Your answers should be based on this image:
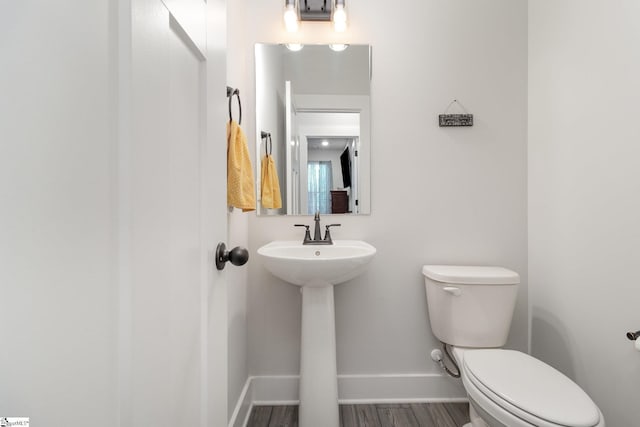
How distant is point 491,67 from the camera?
164 centimetres

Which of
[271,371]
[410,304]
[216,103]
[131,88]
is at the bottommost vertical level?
[271,371]

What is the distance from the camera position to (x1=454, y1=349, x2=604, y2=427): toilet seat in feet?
2.75

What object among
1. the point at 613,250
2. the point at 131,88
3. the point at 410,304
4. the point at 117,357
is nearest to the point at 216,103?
the point at 131,88

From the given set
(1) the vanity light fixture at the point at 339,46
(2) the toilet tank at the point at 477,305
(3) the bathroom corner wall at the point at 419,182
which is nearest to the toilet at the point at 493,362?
(2) the toilet tank at the point at 477,305

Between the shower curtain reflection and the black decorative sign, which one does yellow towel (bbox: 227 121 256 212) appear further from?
the black decorative sign

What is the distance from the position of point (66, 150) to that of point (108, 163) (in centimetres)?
5

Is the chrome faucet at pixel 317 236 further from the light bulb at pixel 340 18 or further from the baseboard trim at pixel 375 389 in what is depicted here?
the light bulb at pixel 340 18

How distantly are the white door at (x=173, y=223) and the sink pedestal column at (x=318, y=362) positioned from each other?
2.02 ft

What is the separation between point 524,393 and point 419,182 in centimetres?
102

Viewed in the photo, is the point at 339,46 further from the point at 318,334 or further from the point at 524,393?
the point at 524,393

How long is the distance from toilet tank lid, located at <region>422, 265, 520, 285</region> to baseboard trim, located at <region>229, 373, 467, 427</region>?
61cm

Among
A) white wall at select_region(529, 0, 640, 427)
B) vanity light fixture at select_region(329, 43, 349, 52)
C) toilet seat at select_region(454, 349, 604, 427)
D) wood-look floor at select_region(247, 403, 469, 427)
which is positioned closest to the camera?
toilet seat at select_region(454, 349, 604, 427)

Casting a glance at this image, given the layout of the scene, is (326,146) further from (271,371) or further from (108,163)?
(108,163)

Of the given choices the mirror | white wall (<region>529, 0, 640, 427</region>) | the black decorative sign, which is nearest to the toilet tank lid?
white wall (<region>529, 0, 640, 427</region>)
